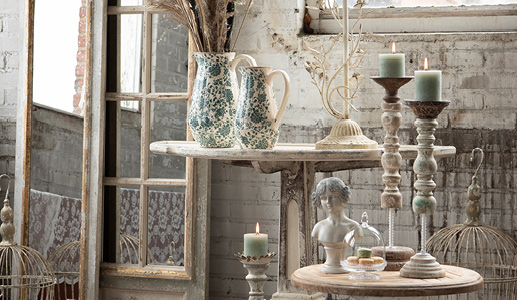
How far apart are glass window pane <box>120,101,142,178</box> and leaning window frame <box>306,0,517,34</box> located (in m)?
1.03

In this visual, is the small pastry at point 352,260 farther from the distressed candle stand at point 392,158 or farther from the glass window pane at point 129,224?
the glass window pane at point 129,224

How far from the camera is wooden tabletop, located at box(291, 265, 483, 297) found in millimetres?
2254

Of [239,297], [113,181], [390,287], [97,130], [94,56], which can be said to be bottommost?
[239,297]

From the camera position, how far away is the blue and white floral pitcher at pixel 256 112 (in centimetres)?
311

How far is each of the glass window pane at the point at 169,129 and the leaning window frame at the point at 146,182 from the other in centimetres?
3

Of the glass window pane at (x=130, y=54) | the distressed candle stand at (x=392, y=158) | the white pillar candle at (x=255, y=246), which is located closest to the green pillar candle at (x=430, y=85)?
the distressed candle stand at (x=392, y=158)

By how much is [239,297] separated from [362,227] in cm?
189

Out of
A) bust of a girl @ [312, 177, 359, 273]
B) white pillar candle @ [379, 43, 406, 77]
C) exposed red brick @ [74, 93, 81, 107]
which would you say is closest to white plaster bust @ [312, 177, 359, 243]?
bust of a girl @ [312, 177, 359, 273]

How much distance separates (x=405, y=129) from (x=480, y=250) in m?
0.67

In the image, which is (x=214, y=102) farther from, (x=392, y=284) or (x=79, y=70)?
(x=79, y=70)

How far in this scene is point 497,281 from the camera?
3699mm

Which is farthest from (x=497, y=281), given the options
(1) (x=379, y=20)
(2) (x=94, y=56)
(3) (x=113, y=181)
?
(2) (x=94, y=56)

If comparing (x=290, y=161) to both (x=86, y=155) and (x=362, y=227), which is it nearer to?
(x=362, y=227)

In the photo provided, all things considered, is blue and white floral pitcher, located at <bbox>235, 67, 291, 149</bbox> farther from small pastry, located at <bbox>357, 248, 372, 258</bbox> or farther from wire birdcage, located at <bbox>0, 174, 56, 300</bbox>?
wire birdcage, located at <bbox>0, 174, 56, 300</bbox>
